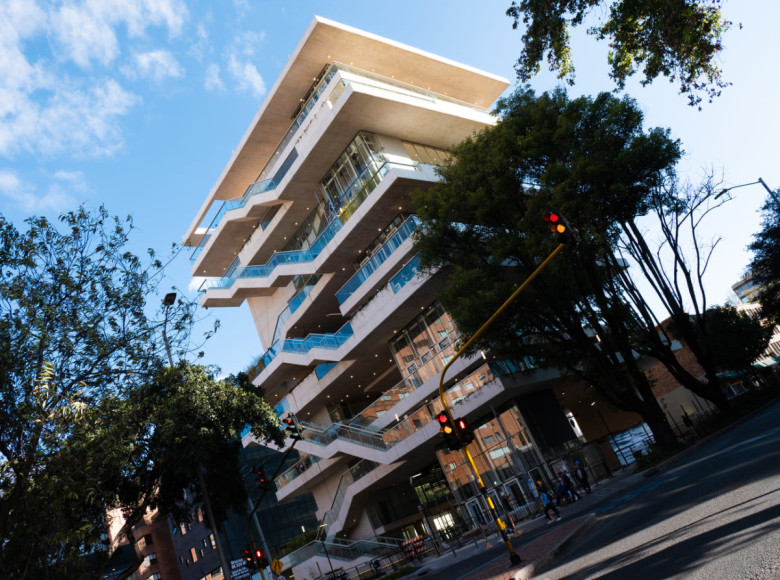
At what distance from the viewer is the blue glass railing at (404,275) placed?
27734 millimetres

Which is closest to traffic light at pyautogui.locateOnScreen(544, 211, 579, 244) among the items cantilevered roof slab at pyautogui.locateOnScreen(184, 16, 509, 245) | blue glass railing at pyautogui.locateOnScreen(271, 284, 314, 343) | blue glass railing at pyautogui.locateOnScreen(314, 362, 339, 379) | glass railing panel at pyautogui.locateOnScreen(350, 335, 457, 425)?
glass railing panel at pyautogui.locateOnScreen(350, 335, 457, 425)

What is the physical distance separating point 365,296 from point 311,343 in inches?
212

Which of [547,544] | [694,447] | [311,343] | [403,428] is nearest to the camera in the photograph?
[547,544]

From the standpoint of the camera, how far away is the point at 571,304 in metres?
23.4

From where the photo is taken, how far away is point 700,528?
27.0 feet

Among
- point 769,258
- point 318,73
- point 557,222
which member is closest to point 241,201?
point 318,73

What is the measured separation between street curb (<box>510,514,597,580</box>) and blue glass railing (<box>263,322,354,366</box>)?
19535mm

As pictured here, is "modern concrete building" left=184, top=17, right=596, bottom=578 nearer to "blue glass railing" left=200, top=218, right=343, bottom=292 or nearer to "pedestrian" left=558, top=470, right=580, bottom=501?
"blue glass railing" left=200, top=218, right=343, bottom=292

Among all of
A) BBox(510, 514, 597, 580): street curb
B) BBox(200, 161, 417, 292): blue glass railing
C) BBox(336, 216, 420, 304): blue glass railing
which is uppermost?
BBox(200, 161, 417, 292): blue glass railing

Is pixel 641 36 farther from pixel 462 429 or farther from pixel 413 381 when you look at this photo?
pixel 413 381

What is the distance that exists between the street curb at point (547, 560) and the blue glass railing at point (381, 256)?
57.1ft

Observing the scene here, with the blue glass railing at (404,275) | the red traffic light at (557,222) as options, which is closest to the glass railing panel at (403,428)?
the blue glass railing at (404,275)

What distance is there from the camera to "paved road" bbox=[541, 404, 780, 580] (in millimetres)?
6340

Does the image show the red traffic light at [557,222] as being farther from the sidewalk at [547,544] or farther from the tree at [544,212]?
the tree at [544,212]
